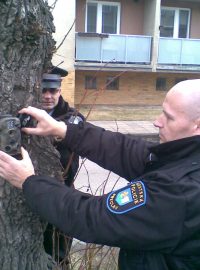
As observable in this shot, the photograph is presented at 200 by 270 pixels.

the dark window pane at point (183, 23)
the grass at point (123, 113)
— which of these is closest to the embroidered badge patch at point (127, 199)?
the grass at point (123, 113)

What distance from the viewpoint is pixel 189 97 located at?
1.70 meters

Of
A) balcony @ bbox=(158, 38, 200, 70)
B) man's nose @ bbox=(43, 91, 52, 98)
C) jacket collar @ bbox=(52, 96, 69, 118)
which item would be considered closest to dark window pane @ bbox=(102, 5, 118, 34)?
balcony @ bbox=(158, 38, 200, 70)

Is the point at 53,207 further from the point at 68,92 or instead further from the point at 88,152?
the point at 68,92

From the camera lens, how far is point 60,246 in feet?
9.04

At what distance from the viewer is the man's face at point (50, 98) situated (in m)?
3.20

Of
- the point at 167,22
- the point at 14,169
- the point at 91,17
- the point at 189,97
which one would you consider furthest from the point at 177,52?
the point at 14,169

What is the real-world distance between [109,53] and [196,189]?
→ 13632 millimetres

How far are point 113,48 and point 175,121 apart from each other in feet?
44.0

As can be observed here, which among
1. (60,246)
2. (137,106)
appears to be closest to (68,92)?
(137,106)

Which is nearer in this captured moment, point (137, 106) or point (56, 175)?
point (56, 175)

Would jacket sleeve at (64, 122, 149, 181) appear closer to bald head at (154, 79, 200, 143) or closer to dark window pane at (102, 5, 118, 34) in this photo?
bald head at (154, 79, 200, 143)

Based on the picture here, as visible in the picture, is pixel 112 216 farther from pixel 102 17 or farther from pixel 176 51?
pixel 102 17

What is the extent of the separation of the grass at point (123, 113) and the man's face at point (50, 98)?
417 inches

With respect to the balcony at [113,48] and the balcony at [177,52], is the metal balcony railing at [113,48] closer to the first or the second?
the balcony at [113,48]
